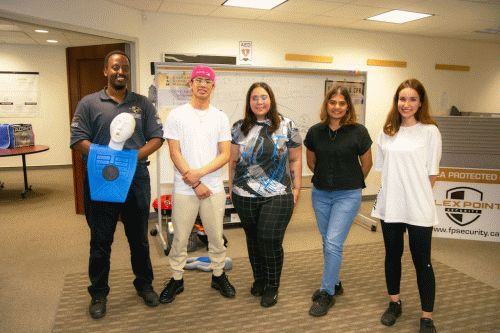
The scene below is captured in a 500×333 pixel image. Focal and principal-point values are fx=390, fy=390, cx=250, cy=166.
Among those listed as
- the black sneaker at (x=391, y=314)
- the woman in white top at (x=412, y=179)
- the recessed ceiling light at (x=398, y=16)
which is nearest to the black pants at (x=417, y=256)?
the woman in white top at (x=412, y=179)

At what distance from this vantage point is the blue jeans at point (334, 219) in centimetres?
223

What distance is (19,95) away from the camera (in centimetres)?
742

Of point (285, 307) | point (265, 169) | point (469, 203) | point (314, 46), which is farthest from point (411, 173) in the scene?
point (314, 46)

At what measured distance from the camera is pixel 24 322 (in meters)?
2.26

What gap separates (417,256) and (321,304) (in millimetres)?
652

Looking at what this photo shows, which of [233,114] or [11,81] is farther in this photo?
[11,81]

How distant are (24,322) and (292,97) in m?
2.93

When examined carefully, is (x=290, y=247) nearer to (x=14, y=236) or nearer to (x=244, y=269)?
(x=244, y=269)

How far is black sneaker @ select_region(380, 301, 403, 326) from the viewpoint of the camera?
7.33 ft

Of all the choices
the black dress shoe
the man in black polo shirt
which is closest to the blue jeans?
the man in black polo shirt

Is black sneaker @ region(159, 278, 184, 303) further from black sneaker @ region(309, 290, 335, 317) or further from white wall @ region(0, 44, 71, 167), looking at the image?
white wall @ region(0, 44, 71, 167)

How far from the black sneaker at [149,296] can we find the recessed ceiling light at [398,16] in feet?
12.4

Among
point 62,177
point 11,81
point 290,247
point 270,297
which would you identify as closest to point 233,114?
point 290,247

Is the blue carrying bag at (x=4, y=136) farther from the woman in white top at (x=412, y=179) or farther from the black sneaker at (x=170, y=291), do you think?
the woman in white top at (x=412, y=179)
